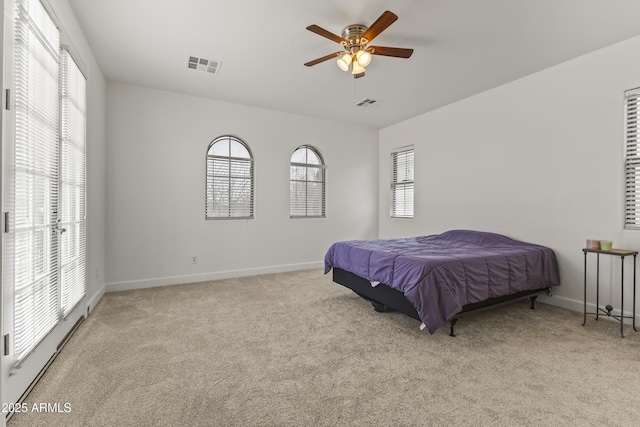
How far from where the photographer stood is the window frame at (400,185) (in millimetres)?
5602

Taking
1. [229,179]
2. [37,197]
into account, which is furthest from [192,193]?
[37,197]

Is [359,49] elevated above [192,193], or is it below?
above

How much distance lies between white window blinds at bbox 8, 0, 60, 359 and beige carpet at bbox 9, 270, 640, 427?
475 mm

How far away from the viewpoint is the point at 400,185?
19.5 ft

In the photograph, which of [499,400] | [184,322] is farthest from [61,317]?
[499,400]

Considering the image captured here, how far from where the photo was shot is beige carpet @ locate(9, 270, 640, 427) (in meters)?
1.61

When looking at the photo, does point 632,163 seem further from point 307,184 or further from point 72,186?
point 72,186

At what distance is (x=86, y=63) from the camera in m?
3.04

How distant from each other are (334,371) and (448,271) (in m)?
1.32

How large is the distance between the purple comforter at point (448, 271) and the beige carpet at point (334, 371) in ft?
1.12

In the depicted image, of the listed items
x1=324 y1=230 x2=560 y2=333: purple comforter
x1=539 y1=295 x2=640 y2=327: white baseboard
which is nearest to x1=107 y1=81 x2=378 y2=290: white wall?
x1=324 y1=230 x2=560 y2=333: purple comforter

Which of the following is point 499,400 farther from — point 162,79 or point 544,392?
point 162,79

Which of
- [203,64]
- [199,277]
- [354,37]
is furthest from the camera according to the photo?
[199,277]

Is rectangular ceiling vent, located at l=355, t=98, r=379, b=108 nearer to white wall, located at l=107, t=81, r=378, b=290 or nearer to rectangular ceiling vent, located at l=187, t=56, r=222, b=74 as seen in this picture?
white wall, located at l=107, t=81, r=378, b=290
